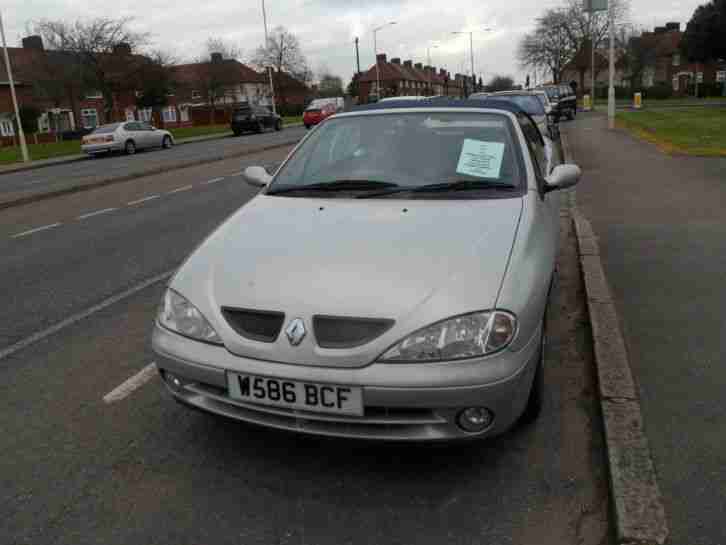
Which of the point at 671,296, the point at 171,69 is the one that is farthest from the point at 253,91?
the point at 671,296

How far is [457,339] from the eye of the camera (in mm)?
2736

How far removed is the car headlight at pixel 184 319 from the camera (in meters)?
2.97

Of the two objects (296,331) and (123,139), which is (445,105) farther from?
(123,139)

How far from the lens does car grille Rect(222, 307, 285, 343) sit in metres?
2.84

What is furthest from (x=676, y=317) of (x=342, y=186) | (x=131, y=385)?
(x=131, y=385)

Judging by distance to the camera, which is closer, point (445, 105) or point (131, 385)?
point (131, 385)

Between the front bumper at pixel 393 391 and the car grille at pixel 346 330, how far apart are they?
11 centimetres

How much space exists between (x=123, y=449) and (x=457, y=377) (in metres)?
1.73

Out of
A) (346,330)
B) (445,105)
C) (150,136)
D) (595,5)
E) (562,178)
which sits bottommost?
(150,136)

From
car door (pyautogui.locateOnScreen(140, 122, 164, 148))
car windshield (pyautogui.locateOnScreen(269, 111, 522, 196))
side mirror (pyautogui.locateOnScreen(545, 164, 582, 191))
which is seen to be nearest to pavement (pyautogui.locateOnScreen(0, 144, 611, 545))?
side mirror (pyautogui.locateOnScreen(545, 164, 582, 191))

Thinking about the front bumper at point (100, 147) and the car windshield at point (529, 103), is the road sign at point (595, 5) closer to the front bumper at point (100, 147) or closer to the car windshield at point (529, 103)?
the car windshield at point (529, 103)

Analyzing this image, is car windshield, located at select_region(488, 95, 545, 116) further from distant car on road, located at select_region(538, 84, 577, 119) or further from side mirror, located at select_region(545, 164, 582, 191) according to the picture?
distant car on road, located at select_region(538, 84, 577, 119)

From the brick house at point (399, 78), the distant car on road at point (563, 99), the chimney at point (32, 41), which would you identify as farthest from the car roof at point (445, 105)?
the brick house at point (399, 78)

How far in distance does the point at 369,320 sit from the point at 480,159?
1.78 m
